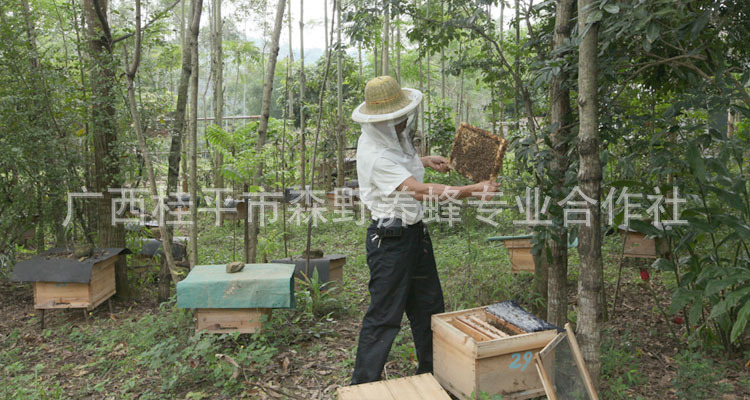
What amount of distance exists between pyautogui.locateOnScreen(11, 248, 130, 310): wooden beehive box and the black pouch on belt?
3187 mm

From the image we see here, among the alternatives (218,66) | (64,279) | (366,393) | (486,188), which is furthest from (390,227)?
(218,66)

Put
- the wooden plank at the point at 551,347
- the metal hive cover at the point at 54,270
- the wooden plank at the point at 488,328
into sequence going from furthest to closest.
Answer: the metal hive cover at the point at 54,270 < the wooden plank at the point at 488,328 < the wooden plank at the point at 551,347

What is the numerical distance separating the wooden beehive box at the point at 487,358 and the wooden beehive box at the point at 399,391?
0.33 metres

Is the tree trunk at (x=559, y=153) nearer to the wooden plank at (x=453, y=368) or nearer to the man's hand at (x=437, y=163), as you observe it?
the man's hand at (x=437, y=163)

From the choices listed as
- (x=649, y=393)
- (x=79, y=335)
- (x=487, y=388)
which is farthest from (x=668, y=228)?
(x=79, y=335)

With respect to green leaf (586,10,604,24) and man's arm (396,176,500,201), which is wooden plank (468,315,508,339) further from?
green leaf (586,10,604,24)

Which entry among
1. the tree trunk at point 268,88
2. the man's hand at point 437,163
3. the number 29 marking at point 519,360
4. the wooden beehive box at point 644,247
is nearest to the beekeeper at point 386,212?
the man's hand at point 437,163

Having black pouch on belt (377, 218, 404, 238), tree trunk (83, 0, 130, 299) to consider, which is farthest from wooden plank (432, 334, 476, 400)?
tree trunk (83, 0, 130, 299)

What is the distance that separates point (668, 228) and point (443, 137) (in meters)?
6.02

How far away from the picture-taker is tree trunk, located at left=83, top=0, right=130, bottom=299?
17.7 ft

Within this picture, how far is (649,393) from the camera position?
3.45 m

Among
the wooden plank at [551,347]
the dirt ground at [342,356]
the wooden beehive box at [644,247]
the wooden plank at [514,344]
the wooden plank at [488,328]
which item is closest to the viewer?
the wooden plank at [551,347]

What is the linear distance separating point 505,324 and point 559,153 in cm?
111

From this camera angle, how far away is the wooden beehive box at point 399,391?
2.63 meters
